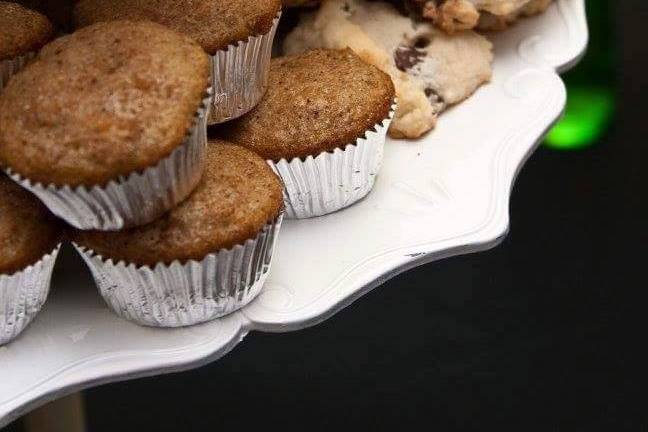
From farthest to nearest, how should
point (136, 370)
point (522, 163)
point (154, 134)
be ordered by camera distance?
point (522, 163) → point (136, 370) → point (154, 134)

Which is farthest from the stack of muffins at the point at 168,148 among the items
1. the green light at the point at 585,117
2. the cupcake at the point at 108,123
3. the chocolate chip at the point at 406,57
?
the green light at the point at 585,117

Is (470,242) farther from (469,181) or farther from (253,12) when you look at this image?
(253,12)

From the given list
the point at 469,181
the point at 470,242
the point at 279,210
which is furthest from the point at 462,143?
the point at 279,210

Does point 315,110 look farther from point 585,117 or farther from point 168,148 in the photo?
point 585,117

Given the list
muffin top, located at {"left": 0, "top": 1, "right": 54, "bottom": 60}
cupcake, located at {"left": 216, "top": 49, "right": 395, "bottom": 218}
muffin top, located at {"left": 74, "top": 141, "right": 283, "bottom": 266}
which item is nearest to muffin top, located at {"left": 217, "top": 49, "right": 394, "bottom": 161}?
cupcake, located at {"left": 216, "top": 49, "right": 395, "bottom": 218}

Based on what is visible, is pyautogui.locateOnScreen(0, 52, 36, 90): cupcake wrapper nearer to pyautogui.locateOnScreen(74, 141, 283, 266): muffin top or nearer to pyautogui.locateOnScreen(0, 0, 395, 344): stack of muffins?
pyautogui.locateOnScreen(0, 0, 395, 344): stack of muffins

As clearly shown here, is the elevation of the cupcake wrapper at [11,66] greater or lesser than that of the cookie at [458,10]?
greater

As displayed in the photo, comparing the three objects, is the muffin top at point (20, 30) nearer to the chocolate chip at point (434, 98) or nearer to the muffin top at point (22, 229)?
the muffin top at point (22, 229)

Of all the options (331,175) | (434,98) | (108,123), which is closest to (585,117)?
(434,98)
